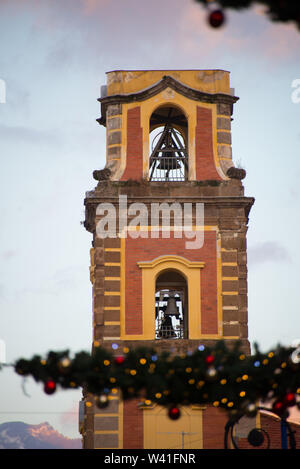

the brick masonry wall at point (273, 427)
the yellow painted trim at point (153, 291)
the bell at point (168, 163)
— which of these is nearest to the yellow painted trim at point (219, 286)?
the yellow painted trim at point (153, 291)

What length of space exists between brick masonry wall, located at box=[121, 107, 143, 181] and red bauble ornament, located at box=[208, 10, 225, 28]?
60.6 ft

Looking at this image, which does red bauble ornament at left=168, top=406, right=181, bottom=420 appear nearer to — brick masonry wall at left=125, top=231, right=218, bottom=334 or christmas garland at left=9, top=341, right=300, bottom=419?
christmas garland at left=9, top=341, right=300, bottom=419

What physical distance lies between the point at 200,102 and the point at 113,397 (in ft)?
32.4

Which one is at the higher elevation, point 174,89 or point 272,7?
point 174,89

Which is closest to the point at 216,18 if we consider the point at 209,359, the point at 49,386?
the point at 209,359

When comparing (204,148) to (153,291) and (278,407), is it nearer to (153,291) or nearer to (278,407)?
(153,291)

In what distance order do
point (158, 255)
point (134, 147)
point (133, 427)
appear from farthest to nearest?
1. point (134, 147)
2. point (158, 255)
3. point (133, 427)

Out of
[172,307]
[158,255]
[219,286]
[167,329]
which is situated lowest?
[167,329]

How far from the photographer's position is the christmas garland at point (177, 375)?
1998cm

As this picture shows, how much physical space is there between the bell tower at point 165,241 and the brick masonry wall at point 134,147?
32 millimetres

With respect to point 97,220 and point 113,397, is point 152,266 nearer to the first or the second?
point 97,220

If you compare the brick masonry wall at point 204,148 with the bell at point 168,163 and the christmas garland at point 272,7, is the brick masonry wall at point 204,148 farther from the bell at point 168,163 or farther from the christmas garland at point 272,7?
the christmas garland at point 272,7

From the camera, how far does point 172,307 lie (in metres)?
31.3

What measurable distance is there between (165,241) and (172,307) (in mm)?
2152
